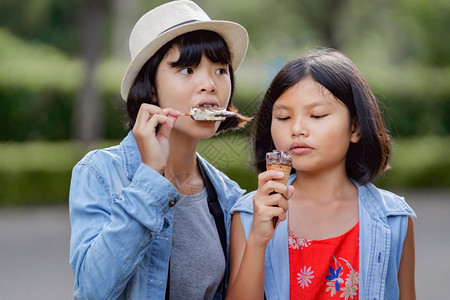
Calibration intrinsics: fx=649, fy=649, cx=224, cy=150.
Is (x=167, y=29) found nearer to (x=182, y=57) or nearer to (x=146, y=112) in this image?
(x=182, y=57)

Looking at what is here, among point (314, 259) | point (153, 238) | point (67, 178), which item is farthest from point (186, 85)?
point (67, 178)

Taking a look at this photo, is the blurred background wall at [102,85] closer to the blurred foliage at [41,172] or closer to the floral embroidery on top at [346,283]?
the blurred foliage at [41,172]

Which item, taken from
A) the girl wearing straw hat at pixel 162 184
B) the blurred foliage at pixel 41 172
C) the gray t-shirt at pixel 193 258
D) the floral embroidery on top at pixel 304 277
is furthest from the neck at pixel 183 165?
the blurred foliage at pixel 41 172

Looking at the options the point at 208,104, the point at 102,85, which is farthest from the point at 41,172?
the point at 208,104

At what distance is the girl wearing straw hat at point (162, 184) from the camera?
2414 mm

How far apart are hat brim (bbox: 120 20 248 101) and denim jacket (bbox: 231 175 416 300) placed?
0.76 metres

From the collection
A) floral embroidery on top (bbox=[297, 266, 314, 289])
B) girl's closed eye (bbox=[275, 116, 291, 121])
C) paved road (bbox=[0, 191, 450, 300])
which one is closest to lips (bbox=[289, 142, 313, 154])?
girl's closed eye (bbox=[275, 116, 291, 121])

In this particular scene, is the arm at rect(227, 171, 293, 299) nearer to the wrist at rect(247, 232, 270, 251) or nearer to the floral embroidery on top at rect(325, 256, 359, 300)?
the wrist at rect(247, 232, 270, 251)

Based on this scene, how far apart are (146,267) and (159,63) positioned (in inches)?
35.4

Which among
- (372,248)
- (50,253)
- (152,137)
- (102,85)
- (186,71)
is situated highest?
(102,85)

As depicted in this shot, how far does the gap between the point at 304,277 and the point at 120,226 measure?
833 millimetres

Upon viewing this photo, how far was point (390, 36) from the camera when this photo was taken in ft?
66.5

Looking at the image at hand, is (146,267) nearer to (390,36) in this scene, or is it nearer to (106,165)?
(106,165)

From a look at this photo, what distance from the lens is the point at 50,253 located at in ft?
28.5
